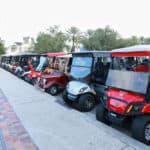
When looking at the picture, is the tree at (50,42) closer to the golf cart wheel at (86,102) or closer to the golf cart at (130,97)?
the golf cart wheel at (86,102)

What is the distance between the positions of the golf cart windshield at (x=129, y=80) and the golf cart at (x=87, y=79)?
48.2 inches

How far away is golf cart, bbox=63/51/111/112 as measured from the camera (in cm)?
617

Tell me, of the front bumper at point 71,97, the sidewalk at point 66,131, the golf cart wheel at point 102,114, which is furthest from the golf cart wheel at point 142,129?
the front bumper at point 71,97

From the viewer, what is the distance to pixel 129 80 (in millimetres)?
4539

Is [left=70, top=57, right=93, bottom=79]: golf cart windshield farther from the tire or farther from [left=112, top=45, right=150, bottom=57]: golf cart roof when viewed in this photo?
[left=112, top=45, right=150, bottom=57]: golf cart roof

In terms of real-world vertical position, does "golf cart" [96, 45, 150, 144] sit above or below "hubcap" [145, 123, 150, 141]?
above

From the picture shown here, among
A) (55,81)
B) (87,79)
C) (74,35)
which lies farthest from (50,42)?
(87,79)

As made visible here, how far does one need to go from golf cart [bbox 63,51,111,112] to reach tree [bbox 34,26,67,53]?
2572 centimetres

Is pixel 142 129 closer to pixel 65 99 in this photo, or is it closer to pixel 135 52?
pixel 135 52

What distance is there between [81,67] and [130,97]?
107 inches

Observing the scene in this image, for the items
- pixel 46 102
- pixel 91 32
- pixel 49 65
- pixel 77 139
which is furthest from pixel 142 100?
pixel 91 32

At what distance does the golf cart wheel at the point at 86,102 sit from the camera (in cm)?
605

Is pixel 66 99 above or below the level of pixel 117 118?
below

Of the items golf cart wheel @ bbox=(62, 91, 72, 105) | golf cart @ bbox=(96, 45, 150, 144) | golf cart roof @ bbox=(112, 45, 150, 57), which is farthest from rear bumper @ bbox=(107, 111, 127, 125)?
golf cart wheel @ bbox=(62, 91, 72, 105)
